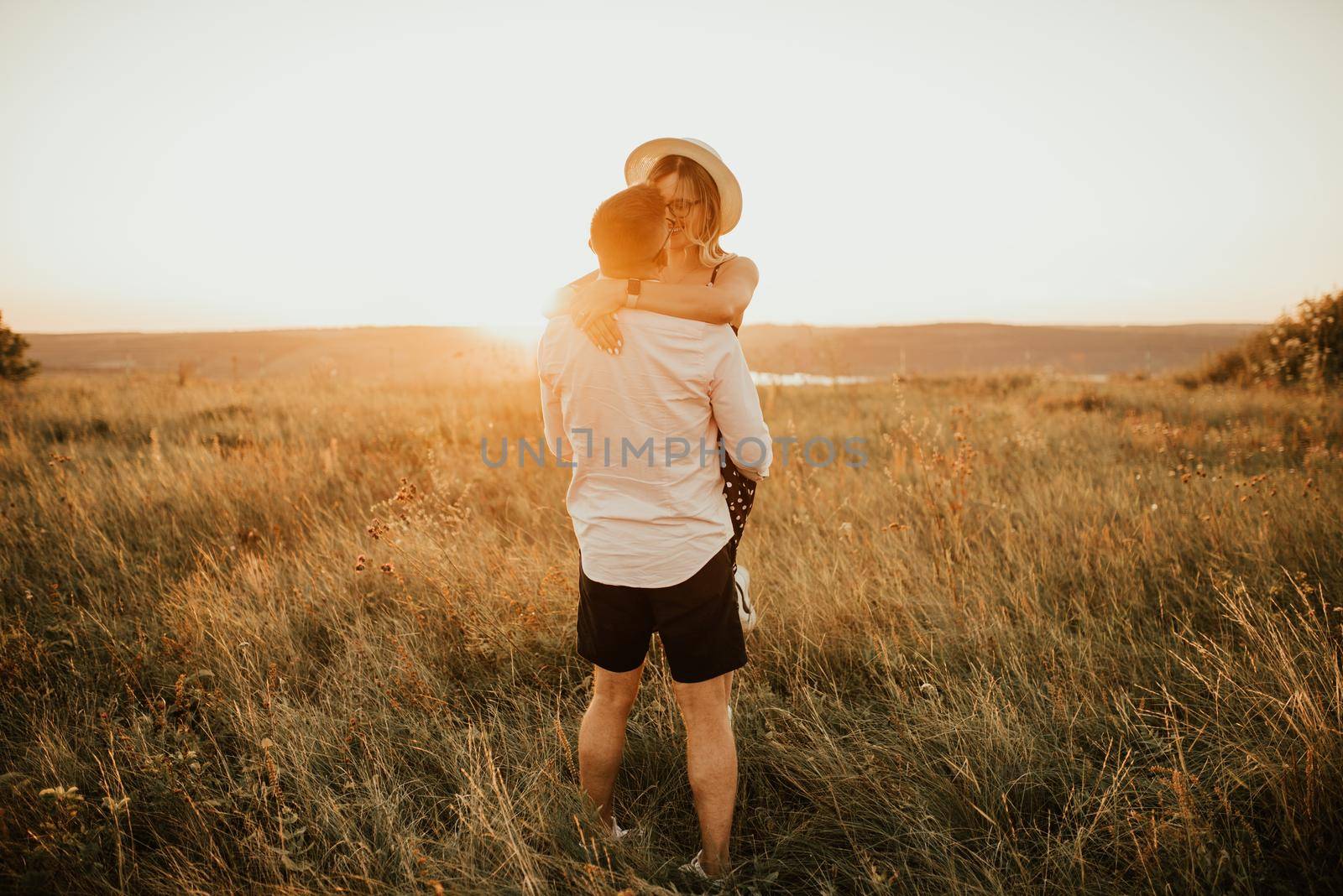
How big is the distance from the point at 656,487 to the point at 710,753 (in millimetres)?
762

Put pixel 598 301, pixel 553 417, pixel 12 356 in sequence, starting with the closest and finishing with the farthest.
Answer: pixel 598 301, pixel 553 417, pixel 12 356

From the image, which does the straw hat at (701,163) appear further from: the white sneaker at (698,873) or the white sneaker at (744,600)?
the white sneaker at (698,873)

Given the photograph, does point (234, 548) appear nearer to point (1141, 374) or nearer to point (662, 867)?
point (662, 867)

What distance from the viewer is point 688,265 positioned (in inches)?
69.8

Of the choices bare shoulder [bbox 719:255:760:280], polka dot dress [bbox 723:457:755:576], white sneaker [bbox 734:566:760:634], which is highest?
bare shoulder [bbox 719:255:760:280]

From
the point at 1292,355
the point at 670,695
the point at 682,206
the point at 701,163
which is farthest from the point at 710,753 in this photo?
the point at 1292,355

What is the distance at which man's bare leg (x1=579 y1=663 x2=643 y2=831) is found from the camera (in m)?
1.81

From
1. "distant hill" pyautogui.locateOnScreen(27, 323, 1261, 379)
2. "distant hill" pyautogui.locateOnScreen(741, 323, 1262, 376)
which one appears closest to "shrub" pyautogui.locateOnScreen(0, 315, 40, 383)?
"distant hill" pyautogui.locateOnScreen(27, 323, 1261, 379)

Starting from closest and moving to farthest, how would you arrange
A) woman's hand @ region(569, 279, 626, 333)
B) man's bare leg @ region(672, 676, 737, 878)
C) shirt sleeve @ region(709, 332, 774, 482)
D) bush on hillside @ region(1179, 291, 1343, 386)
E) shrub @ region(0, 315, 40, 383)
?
woman's hand @ region(569, 279, 626, 333)
shirt sleeve @ region(709, 332, 774, 482)
man's bare leg @ region(672, 676, 737, 878)
bush on hillside @ region(1179, 291, 1343, 386)
shrub @ region(0, 315, 40, 383)

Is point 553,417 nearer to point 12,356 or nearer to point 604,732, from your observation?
point 604,732

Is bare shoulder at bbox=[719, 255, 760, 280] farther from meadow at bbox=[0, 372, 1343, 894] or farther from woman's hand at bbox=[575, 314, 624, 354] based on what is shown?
meadow at bbox=[0, 372, 1343, 894]

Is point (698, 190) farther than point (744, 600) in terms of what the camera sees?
No

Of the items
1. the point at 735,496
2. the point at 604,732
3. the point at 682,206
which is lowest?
the point at 604,732

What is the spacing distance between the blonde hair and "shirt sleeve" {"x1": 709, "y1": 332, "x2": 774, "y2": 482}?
0.97ft
